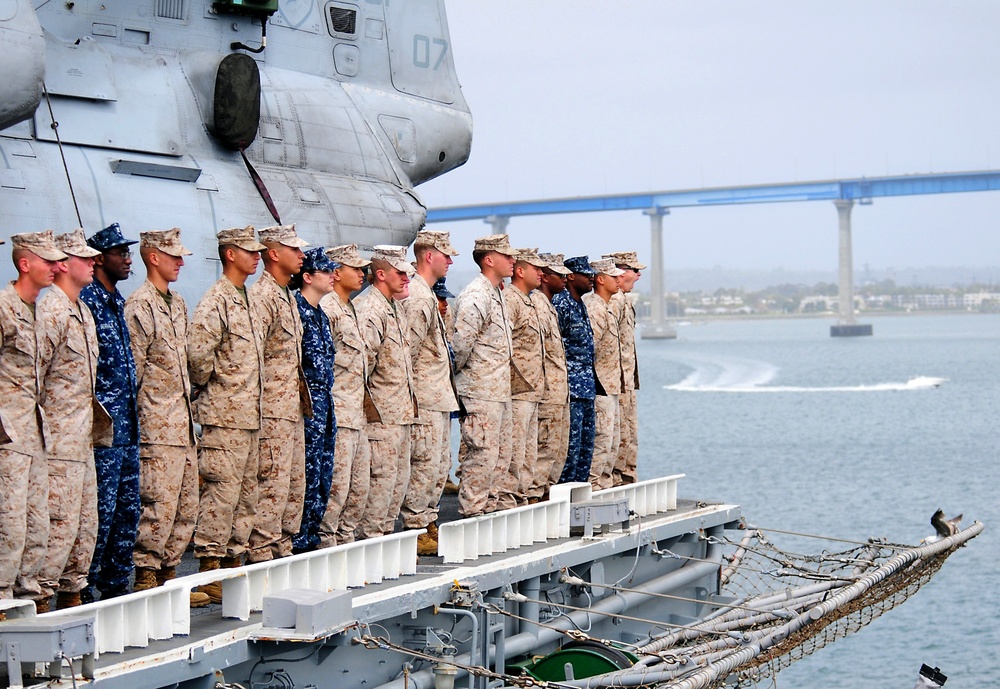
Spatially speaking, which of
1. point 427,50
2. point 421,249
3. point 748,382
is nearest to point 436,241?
point 421,249

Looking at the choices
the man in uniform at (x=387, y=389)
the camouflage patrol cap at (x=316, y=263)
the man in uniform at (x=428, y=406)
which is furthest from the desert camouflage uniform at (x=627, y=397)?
the camouflage patrol cap at (x=316, y=263)

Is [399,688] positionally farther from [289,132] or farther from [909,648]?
[909,648]

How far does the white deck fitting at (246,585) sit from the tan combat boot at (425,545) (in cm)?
70

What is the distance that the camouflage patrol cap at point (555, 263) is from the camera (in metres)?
9.43

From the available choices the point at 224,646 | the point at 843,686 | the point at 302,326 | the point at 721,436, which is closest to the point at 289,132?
the point at 302,326

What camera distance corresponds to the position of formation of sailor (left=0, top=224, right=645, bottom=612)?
18.5 feet

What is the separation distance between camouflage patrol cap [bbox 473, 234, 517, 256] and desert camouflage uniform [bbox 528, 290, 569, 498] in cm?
71

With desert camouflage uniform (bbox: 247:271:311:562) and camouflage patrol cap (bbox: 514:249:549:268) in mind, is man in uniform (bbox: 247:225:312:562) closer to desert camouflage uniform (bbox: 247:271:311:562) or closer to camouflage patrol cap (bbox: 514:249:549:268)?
desert camouflage uniform (bbox: 247:271:311:562)

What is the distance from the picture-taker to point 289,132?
33.0 ft

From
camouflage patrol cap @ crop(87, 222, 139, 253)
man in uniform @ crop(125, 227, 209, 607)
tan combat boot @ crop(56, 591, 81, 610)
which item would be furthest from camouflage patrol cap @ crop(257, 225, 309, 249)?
tan combat boot @ crop(56, 591, 81, 610)

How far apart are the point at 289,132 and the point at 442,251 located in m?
2.37

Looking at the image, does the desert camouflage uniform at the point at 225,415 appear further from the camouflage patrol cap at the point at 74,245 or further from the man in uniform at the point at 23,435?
the man in uniform at the point at 23,435

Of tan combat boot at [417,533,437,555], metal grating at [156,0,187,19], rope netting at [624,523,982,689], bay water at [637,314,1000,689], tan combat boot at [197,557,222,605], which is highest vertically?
metal grating at [156,0,187,19]

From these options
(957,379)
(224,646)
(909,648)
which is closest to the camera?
(224,646)
